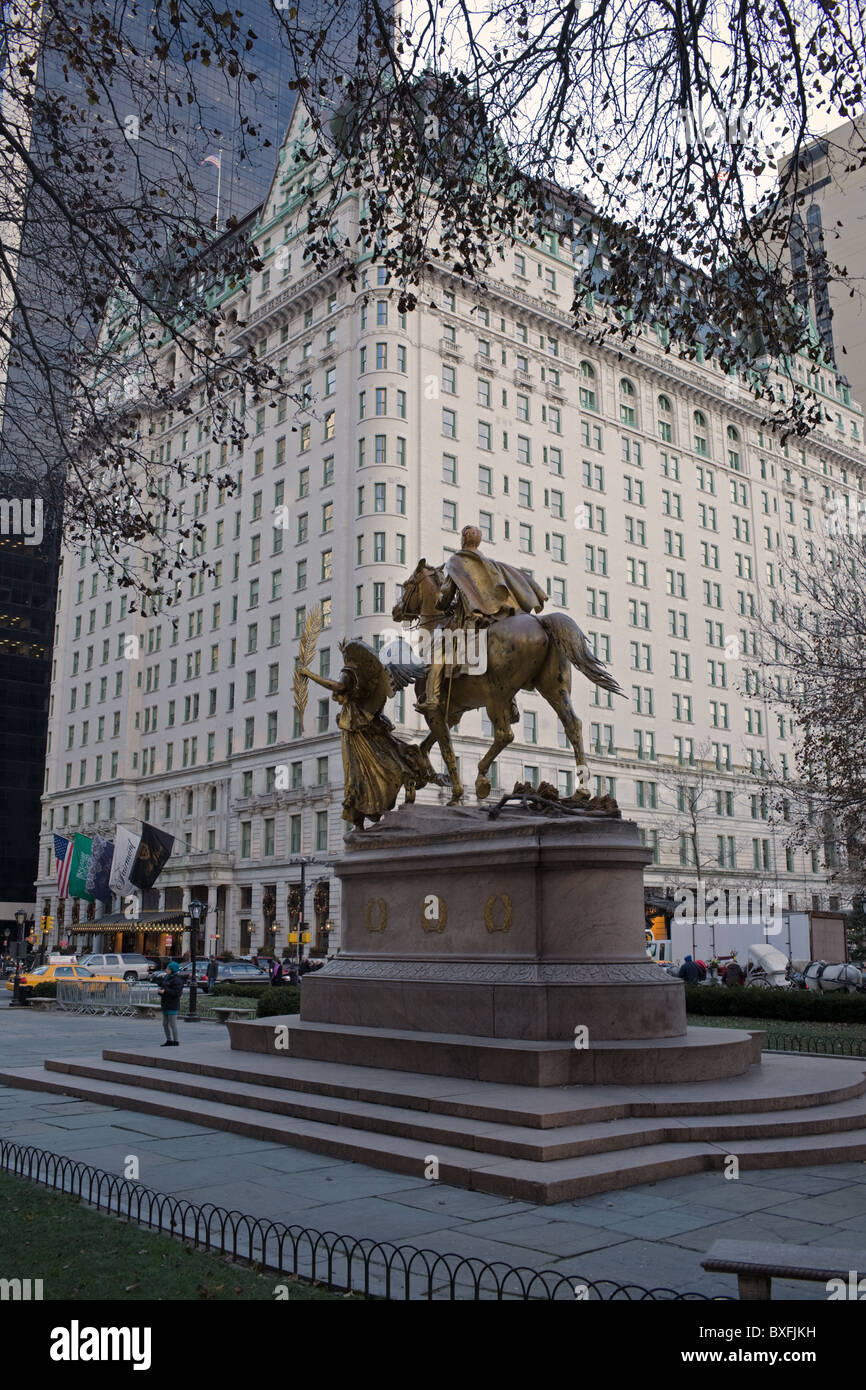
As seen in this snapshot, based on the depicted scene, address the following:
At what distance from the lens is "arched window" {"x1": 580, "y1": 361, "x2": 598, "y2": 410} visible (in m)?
74.5

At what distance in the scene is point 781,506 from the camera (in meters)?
87.7

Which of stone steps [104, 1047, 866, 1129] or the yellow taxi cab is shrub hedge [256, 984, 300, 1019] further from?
the yellow taxi cab

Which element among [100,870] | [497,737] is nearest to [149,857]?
Answer: [100,870]

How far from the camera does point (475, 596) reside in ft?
50.8

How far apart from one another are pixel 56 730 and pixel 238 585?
2799 centimetres

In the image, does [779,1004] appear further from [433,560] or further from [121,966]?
[433,560]

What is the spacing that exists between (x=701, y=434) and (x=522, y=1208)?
263ft

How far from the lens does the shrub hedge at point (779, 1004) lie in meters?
23.8

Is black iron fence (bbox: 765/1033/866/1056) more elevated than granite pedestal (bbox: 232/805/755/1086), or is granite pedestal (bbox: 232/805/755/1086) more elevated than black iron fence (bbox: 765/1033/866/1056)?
granite pedestal (bbox: 232/805/755/1086)

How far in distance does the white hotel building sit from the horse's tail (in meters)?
42.4

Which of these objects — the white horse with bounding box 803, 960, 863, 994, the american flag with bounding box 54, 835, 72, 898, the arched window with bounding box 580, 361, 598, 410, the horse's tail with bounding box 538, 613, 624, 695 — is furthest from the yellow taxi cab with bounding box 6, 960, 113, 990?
the arched window with bounding box 580, 361, 598, 410

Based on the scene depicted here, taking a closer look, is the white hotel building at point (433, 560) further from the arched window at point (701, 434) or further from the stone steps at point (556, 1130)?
the stone steps at point (556, 1130)
